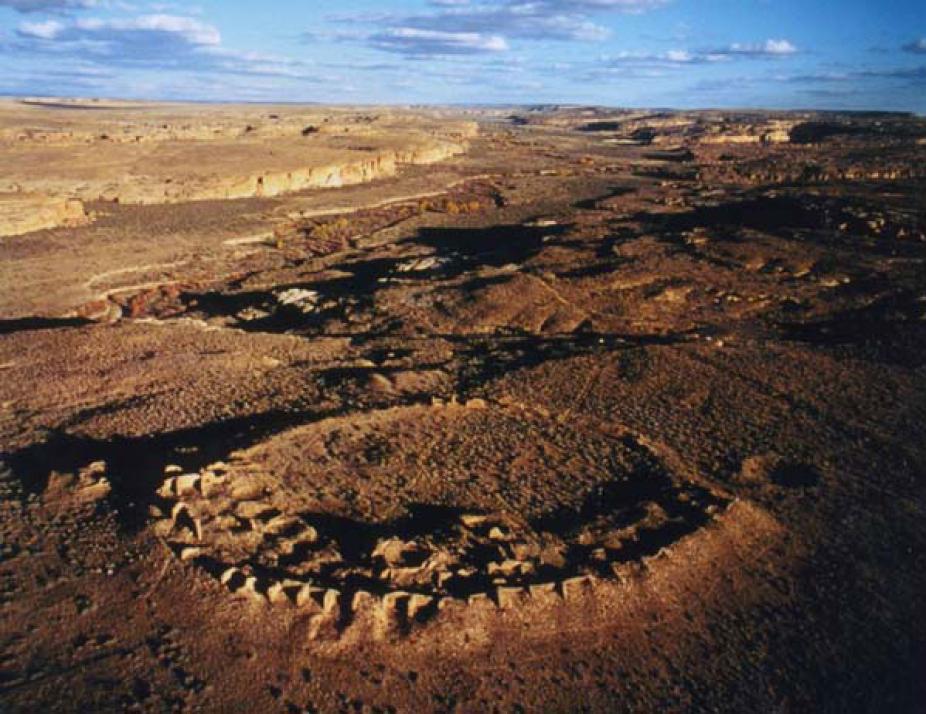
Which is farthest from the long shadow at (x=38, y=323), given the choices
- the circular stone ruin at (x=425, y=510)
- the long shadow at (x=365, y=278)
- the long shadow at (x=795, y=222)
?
the long shadow at (x=795, y=222)

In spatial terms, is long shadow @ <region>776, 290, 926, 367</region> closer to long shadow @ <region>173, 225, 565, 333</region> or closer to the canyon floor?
the canyon floor

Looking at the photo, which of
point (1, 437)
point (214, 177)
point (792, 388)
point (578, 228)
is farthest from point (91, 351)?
point (214, 177)

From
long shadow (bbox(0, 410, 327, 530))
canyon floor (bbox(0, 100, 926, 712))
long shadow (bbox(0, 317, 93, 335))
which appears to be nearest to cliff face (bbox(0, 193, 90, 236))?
canyon floor (bbox(0, 100, 926, 712))

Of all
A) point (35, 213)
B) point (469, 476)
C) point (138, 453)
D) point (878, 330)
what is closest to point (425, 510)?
point (469, 476)

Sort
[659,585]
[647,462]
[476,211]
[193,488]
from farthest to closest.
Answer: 1. [476,211]
2. [647,462]
3. [193,488]
4. [659,585]

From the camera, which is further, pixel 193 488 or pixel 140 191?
pixel 140 191

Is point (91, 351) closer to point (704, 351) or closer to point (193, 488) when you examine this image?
point (193, 488)

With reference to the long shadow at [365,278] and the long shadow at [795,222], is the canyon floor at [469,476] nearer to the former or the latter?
the long shadow at [365,278]
